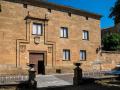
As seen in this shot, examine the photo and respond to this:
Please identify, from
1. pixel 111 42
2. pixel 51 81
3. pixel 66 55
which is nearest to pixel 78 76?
pixel 51 81

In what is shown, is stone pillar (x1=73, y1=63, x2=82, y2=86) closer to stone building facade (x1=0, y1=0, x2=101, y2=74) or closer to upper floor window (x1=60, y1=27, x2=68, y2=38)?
stone building facade (x1=0, y1=0, x2=101, y2=74)

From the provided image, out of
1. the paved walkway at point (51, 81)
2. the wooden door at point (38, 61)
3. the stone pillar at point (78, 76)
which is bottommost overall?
the paved walkway at point (51, 81)

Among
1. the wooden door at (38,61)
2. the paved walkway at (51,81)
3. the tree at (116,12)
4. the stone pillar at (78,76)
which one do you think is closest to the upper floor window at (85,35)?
the wooden door at (38,61)

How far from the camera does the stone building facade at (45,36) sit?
30.3 meters

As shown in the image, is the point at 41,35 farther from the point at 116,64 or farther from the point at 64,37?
the point at 116,64

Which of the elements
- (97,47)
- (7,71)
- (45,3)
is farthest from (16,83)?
(97,47)

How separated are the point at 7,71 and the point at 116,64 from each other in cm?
1662

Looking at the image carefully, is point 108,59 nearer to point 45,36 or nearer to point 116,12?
point 45,36

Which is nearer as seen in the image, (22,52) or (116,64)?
(22,52)

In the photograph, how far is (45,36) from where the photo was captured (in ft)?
108

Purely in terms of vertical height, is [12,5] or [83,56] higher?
[12,5]

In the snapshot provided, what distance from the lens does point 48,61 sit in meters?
33.2

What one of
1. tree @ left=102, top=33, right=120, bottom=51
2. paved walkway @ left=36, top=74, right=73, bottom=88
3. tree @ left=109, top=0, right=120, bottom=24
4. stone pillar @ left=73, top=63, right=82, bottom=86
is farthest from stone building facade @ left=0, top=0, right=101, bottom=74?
tree @ left=102, top=33, right=120, bottom=51

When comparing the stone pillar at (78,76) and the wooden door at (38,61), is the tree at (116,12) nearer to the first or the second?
the stone pillar at (78,76)
